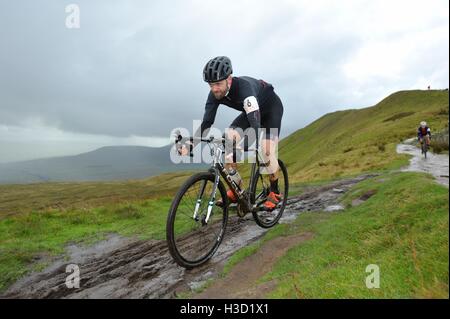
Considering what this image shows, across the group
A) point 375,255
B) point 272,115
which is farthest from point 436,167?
point 272,115

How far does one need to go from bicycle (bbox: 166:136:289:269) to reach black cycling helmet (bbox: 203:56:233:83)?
1.38 m

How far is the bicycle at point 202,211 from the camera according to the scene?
235 inches

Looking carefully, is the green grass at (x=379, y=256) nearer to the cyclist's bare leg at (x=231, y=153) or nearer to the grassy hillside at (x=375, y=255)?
the grassy hillside at (x=375, y=255)

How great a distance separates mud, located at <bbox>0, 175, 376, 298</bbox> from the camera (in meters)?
5.68

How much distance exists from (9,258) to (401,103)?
119 meters

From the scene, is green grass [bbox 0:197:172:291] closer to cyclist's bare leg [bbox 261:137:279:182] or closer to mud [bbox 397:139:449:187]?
cyclist's bare leg [bbox 261:137:279:182]

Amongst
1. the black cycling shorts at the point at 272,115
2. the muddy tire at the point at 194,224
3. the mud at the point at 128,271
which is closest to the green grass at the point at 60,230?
the mud at the point at 128,271

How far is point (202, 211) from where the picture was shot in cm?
672

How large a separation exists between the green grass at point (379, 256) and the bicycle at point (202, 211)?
64.3 inches

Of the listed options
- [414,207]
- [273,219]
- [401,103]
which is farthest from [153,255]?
[401,103]

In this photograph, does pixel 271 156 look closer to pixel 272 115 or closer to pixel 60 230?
pixel 272 115

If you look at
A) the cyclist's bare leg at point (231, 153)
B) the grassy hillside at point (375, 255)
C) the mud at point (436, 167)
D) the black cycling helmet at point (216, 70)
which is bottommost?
the grassy hillside at point (375, 255)

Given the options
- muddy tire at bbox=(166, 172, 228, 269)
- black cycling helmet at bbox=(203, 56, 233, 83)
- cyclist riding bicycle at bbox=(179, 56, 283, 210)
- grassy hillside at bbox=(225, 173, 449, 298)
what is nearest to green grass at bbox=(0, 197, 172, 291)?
muddy tire at bbox=(166, 172, 228, 269)
